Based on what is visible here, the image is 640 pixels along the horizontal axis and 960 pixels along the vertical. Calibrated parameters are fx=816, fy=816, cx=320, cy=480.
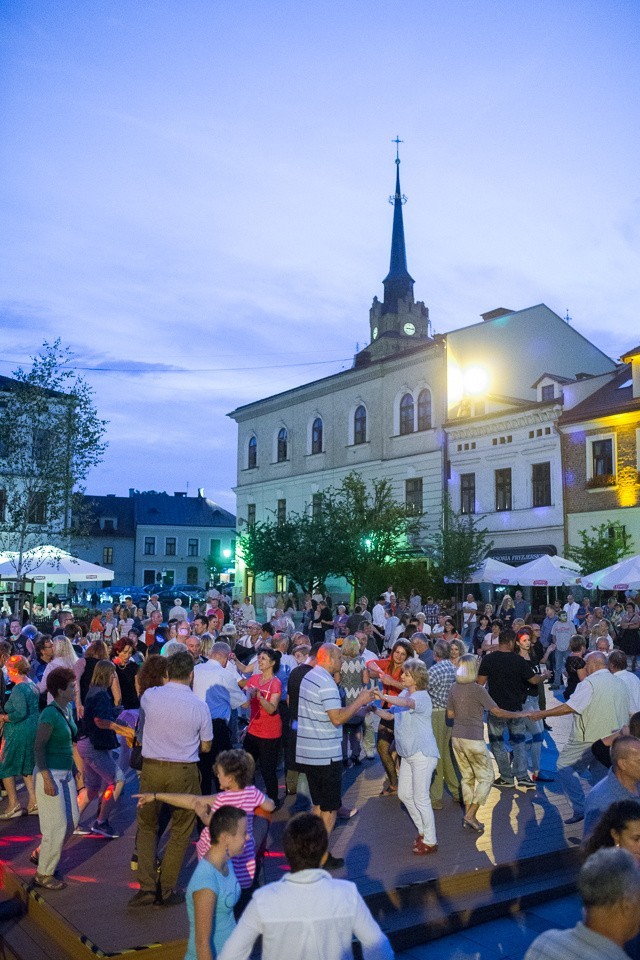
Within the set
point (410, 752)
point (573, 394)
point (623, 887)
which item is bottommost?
point (410, 752)

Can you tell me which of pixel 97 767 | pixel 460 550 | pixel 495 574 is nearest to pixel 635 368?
pixel 460 550

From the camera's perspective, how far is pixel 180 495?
3172 inches

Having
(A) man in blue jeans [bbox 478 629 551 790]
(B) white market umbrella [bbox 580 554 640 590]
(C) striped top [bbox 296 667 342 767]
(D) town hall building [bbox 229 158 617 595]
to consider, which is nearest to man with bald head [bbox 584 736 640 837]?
(C) striped top [bbox 296 667 342 767]

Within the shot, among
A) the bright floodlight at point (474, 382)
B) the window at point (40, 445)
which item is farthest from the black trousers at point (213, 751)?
the bright floodlight at point (474, 382)

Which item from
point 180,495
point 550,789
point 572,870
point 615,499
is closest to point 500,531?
point 615,499

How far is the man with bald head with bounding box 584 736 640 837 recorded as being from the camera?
4.83m

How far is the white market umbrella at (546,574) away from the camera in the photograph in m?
22.5

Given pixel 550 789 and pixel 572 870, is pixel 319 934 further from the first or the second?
pixel 550 789

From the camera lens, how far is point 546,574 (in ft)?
74.4

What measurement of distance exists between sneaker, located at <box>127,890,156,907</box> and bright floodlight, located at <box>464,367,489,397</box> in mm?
33478

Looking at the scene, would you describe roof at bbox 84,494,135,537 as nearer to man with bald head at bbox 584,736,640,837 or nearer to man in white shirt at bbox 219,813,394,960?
man with bald head at bbox 584,736,640,837

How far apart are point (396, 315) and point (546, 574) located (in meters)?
27.3

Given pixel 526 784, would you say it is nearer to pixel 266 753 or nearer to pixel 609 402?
pixel 266 753

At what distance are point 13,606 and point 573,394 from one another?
72.6 ft
